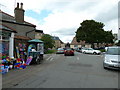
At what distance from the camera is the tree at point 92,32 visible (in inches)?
1472

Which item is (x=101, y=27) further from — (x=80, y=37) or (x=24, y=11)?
(x=24, y=11)

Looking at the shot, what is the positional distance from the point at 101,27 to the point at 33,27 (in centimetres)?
2910

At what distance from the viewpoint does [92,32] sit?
37969 millimetres

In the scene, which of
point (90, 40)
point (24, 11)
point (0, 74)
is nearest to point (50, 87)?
point (0, 74)

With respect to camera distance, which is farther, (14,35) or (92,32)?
(92,32)

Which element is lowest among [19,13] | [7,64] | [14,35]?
[7,64]

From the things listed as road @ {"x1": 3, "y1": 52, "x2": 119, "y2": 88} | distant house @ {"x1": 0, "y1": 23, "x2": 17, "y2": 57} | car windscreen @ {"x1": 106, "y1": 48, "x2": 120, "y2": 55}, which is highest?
distant house @ {"x1": 0, "y1": 23, "x2": 17, "y2": 57}

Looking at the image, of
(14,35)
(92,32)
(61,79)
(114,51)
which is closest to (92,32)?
(92,32)

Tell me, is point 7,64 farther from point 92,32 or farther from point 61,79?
point 92,32

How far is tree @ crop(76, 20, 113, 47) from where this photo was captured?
37.4m

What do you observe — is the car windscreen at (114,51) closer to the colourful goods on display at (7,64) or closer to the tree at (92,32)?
the colourful goods on display at (7,64)

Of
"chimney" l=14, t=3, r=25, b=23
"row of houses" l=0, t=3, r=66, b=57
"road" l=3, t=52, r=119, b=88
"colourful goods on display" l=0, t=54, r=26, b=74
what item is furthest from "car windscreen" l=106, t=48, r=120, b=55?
"chimney" l=14, t=3, r=25, b=23

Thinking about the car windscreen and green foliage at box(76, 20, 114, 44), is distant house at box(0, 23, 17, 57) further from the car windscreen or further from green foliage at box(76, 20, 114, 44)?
green foliage at box(76, 20, 114, 44)

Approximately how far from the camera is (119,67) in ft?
23.5
